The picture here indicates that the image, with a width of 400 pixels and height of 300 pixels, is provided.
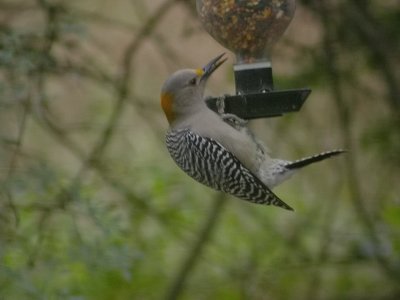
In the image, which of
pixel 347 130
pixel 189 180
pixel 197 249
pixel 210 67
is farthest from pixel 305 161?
pixel 189 180

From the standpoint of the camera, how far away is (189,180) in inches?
294

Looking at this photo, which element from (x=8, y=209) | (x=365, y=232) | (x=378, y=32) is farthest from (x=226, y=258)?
(x=8, y=209)

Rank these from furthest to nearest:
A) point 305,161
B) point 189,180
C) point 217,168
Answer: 1. point 189,180
2. point 305,161
3. point 217,168

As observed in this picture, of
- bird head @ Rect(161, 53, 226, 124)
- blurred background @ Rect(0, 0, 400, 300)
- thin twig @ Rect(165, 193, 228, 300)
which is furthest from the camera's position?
thin twig @ Rect(165, 193, 228, 300)

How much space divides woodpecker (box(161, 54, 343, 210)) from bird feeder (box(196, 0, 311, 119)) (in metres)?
0.09

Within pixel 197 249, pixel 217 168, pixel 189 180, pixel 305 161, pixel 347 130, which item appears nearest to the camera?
pixel 217 168

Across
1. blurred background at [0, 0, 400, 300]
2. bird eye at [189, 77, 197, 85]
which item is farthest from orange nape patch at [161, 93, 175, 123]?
blurred background at [0, 0, 400, 300]

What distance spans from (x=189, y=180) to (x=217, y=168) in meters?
2.52

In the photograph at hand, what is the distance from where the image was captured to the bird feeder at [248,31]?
4926 mm

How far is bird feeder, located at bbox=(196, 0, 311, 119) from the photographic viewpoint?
16.2 feet

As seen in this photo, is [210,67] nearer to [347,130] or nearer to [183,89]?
[183,89]

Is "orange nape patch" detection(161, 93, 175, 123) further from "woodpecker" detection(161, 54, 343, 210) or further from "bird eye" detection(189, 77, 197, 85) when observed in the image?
"bird eye" detection(189, 77, 197, 85)

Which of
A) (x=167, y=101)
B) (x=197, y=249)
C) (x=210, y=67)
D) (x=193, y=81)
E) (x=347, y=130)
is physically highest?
(x=210, y=67)

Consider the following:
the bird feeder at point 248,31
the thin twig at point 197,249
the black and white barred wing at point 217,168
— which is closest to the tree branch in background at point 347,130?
the thin twig at point 197,249
